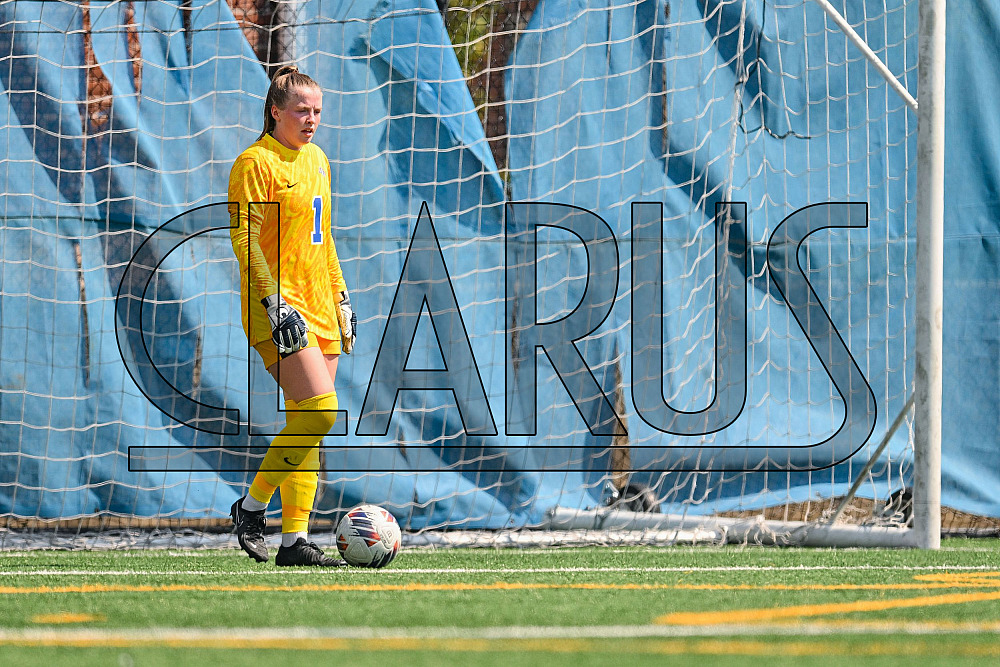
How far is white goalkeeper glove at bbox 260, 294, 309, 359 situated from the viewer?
4027 mm

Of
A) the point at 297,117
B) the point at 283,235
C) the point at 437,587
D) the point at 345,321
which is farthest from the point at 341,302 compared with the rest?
the point at 437,587

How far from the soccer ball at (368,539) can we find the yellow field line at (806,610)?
55.7 inches

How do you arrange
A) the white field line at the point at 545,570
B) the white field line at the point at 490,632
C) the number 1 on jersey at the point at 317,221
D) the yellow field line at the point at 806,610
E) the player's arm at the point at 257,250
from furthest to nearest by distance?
the number 1 on jersey at the point at 317,221 → the player's arm at the point at 257,250 → the white field line at the point at 545,570 → the yellow field line at the point at 806,610 → the white field line at the point at 490,632

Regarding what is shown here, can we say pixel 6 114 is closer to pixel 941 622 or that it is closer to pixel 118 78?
pixel 118 78

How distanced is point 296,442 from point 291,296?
1.60 feet

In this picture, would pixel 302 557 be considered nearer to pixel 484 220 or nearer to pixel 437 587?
pixel 437 587

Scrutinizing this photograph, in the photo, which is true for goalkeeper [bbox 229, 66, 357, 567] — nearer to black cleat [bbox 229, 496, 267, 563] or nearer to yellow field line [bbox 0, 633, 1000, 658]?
black cleat [bbox 229, 496, 267, 563]

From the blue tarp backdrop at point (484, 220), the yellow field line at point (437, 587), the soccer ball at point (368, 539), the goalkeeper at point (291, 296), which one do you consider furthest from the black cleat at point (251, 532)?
the blue tarp backdrop at point (484, 220)

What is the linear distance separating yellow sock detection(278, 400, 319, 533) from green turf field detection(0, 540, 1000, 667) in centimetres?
16

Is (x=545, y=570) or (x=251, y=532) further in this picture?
(x=251, y=532)

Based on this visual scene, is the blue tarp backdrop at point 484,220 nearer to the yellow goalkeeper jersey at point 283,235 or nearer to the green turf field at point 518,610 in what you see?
the green turf field at point 518,610

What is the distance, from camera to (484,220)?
229 inches

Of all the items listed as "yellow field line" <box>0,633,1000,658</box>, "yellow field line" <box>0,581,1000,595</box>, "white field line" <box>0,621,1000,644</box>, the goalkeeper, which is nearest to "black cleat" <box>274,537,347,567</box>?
the goalkeeper

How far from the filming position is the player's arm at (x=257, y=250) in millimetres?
4035
